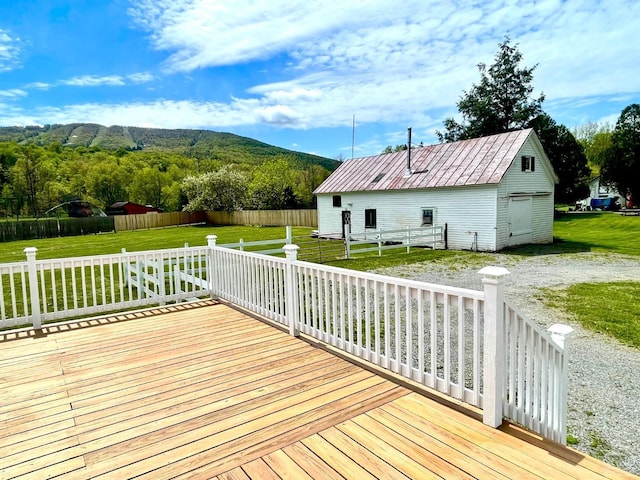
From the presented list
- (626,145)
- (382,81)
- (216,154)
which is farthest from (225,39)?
(216,154)

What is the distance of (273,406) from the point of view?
9.54 feet

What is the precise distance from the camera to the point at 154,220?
1521 inches

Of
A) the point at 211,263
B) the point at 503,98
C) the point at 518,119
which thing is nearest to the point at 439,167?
the point at 211,263

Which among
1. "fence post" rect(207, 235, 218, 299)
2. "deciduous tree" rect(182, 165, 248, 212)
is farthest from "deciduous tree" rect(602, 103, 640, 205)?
"fence post" rect(207, 235, 218, 299)

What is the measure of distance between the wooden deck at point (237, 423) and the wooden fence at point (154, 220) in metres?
35.8

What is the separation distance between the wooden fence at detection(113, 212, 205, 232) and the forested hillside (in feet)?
7.81

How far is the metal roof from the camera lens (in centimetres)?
1578

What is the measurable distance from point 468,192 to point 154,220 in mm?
32464

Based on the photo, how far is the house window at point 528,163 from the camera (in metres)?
16.3

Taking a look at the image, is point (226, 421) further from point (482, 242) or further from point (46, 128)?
point (46, 128)

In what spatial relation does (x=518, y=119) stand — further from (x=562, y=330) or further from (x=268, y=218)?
(x=562, y=330)

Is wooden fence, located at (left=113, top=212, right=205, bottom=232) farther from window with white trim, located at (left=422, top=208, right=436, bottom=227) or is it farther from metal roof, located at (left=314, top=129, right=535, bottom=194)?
window with white trim, located at (left=422, top=208, right=436, bottom=227)

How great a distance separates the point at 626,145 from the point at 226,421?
41.8 meters

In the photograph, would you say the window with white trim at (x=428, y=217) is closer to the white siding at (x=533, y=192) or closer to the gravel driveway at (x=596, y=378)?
the white siding at (x=533, y=192)
